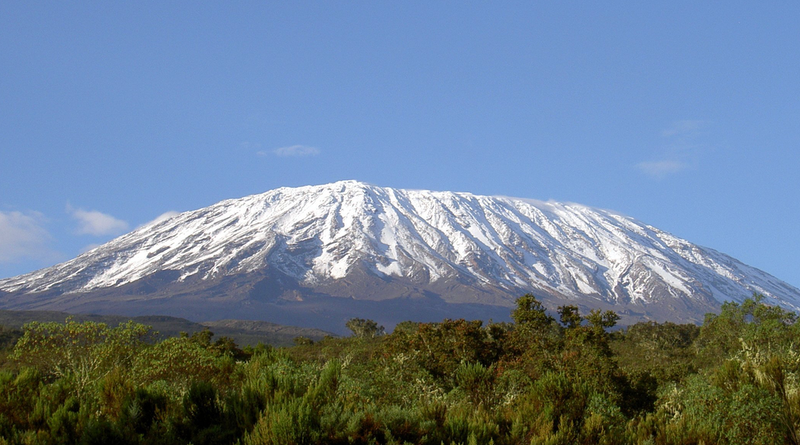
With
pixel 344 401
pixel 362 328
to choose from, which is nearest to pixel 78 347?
pixel 344 401

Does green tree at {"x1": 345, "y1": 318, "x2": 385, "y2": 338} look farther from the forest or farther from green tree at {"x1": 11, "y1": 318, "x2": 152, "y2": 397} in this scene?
green tree at {"x1": 11, "y1": 318, "x2": 152, "y2": 397}

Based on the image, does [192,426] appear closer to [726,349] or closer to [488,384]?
[488,384]

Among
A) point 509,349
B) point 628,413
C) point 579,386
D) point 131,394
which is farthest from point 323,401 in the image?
point 509,349

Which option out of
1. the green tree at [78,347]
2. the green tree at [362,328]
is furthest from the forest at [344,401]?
the green tree at [362,328]

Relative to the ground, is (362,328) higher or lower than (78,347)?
lower

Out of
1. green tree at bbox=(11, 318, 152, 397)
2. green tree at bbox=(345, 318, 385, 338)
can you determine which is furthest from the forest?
green tree at bbox=(345, 318, 385, 338)

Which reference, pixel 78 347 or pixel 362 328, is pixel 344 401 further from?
pixel 362 328

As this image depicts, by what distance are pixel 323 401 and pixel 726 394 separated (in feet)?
33.5

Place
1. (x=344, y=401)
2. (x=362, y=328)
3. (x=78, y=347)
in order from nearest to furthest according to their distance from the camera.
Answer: (x=344, y=401)
(x=78, y=347)
(x=362, y=328)

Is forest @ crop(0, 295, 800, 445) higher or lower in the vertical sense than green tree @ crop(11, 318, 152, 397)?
lower

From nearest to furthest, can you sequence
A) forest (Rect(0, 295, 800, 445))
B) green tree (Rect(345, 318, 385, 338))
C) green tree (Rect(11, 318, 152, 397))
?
1. forest (Rect(0, 295, 800, 445))
2. green tree (Rect(11, 318, 152, 397))
3. green tree (Rect(345, 318, 385, 338))

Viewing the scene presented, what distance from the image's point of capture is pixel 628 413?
71.5 feet

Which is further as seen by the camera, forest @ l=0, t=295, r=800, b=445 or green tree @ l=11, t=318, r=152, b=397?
green tree @ l=11, t=318, r=152, b=397

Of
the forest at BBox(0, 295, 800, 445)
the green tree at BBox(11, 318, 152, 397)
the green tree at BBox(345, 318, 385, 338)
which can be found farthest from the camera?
the green tree at BBox(345, 318, 385, 338)
